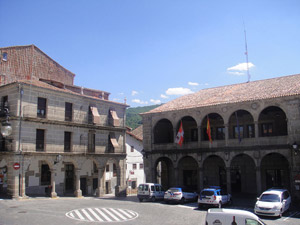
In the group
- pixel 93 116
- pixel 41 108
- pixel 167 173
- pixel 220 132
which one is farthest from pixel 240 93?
pixel 41 108

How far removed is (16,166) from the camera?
91.2 feet

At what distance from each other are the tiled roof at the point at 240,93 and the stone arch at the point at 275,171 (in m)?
6.39

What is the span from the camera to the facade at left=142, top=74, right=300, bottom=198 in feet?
86.5

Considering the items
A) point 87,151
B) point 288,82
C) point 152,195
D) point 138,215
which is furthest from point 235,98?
point 87,151

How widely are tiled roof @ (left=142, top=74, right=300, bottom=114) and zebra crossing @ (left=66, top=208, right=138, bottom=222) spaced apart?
45.0 feet

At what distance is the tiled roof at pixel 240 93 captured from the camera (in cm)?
2771

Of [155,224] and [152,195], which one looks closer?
[155,224]

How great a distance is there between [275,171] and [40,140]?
76.5 feet

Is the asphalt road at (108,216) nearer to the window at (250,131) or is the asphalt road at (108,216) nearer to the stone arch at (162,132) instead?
the window at (250,131)

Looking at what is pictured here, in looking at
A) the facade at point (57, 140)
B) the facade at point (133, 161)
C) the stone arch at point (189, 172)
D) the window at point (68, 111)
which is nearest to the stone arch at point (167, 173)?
the stone arch at point (189, 172)

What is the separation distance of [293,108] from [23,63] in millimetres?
Answer: 30877

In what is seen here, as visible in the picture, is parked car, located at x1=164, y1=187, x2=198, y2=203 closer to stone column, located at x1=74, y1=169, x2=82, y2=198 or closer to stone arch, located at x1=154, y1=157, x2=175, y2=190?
stone arch, located at x1=154, y1=157, x2=175, y2=190

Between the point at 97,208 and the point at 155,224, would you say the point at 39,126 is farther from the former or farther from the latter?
the point at 155,224

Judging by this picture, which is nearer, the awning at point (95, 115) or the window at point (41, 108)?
the window at point (41, 108)
